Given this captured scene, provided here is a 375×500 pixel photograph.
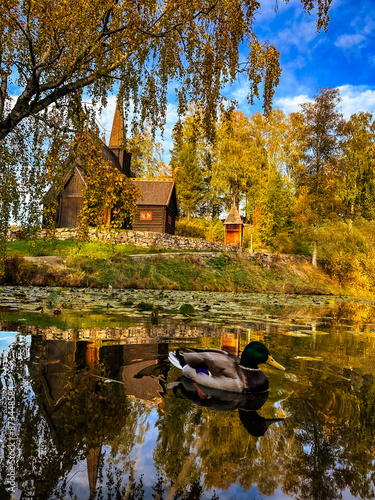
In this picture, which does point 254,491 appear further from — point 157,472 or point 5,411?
point 5,411

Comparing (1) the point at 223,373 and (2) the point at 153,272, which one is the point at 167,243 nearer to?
(2) the point at 153,272

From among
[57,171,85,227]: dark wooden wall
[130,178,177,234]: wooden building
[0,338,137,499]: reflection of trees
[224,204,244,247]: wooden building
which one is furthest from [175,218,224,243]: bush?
[0,338,137,499]: reflection of trees

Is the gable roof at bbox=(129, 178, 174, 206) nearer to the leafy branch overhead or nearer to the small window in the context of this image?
the small window

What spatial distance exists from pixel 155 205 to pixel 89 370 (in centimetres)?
3111

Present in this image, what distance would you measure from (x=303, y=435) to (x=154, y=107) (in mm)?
5442

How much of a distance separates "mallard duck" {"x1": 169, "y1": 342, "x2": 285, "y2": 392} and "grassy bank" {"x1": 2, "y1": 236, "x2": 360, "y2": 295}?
9.71m

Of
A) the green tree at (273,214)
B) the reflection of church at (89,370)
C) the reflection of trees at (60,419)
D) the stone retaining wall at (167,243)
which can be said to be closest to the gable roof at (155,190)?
the stone retaining wall at (167,243)

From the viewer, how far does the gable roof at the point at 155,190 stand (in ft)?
112

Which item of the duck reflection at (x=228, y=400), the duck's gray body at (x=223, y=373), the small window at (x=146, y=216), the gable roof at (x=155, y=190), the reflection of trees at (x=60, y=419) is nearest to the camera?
the reflection of trees at (x=60, y=419)

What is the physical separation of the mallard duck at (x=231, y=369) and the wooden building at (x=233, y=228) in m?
31.4

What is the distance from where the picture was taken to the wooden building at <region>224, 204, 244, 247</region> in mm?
34094

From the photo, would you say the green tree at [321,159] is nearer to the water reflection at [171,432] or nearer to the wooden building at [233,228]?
the wooden building at [233,228]

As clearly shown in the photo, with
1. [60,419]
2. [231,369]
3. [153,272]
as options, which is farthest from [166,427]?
[153,272]

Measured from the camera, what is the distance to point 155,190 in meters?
35.0
